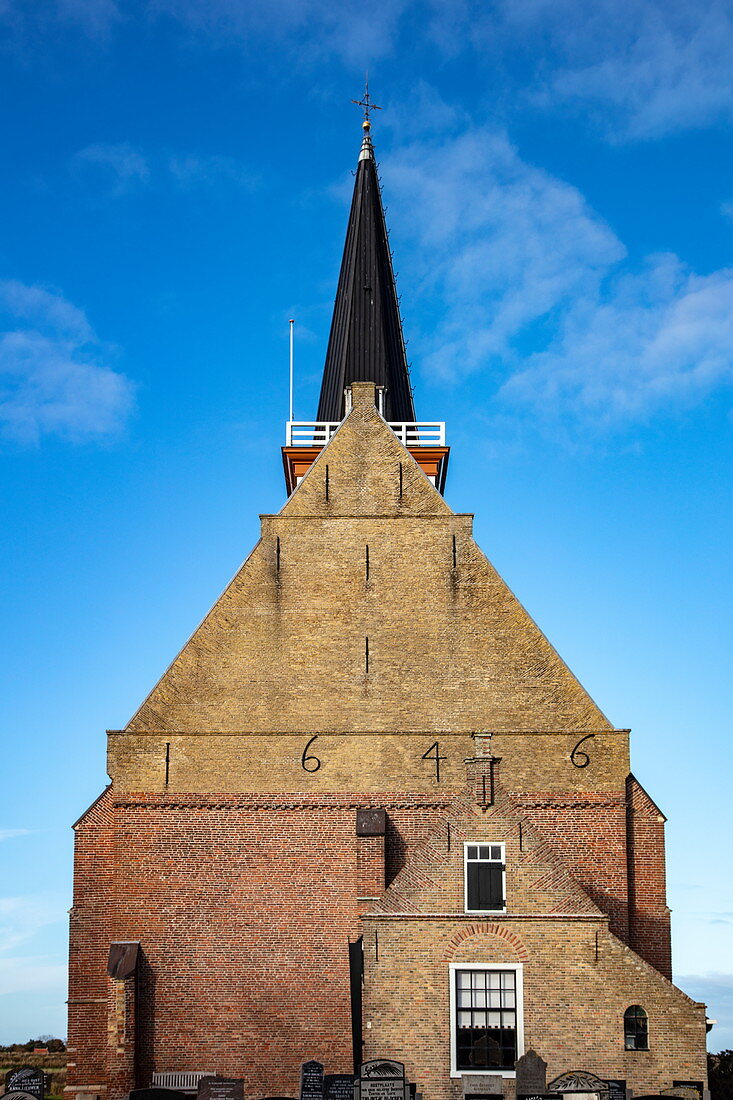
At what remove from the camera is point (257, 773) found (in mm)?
24094

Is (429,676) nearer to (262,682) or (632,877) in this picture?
(262,682)

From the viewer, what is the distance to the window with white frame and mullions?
20.4 metres

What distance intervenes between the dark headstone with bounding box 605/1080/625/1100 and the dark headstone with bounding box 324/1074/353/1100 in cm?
391

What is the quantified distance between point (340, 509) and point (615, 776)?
25.0 ft

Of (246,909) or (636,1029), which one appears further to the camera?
(246,909)

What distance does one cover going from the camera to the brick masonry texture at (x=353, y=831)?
20.8m

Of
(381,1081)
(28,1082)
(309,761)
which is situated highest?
(309,761)

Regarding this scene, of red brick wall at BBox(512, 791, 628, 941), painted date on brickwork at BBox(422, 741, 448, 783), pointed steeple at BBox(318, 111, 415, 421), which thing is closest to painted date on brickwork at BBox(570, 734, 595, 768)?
red brick wall at BBox(512, 791, 628, 941)

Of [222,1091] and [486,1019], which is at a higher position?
[486,1019]

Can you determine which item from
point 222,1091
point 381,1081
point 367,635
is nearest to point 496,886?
point 381,1081

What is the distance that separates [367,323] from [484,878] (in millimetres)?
19608

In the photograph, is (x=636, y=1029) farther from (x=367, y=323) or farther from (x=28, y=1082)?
(x=367, y=323)

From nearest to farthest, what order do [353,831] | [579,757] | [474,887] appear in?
[474,887], [353,831], [579,757]

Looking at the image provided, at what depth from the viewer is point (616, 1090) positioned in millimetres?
19750
